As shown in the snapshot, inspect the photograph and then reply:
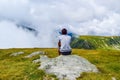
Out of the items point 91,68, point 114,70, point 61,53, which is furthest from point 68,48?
point 114,70

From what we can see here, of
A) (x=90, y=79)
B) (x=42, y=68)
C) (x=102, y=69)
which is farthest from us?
(x=102, y=69)

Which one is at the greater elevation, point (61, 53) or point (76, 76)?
point (61, 53)

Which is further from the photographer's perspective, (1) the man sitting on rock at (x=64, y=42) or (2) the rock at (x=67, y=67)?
(1) the man sitting on rock at (x=64, y=42)

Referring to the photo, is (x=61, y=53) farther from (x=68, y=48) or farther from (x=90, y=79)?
(x=90, y=79)

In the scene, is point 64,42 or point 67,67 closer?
point 67,67

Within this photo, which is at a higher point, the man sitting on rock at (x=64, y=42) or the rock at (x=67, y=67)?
the man sitting on rock at (x=64, y=42)

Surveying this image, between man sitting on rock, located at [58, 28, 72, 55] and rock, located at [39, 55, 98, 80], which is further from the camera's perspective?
man sitting on rock, located at [58, 28, 72, 55]

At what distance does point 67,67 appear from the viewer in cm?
3428

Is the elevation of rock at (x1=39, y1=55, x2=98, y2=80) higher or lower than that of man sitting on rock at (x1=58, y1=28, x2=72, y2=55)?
lower

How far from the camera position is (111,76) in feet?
108

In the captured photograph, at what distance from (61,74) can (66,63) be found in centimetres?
353

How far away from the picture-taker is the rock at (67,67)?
105 feet

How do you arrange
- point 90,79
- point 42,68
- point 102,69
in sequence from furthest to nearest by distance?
1. point 102,69
2. point 42,68
3. point 90,79

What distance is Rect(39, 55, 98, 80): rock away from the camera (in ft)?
105
